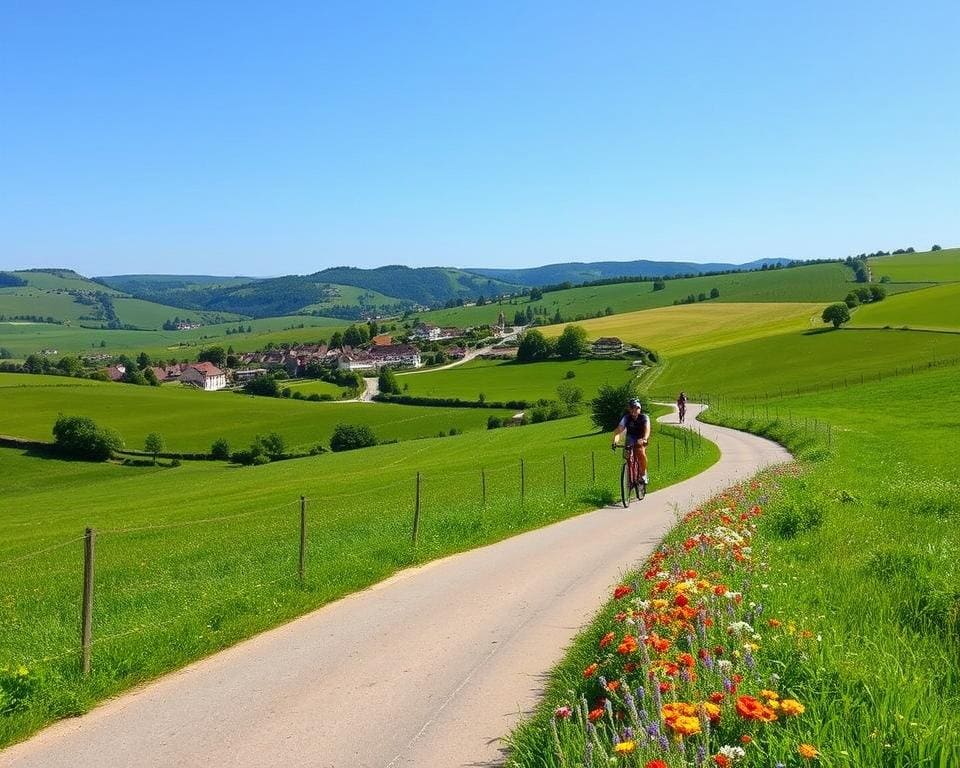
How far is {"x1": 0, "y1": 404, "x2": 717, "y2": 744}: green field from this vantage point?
8.74 m

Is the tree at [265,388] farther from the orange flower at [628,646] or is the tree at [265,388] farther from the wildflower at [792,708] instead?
the wildflower at [792,708]

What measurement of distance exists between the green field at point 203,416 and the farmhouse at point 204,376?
2520 inches

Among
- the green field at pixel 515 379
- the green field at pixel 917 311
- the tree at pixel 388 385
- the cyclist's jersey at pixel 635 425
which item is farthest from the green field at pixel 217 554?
the green field at pixel 917 311

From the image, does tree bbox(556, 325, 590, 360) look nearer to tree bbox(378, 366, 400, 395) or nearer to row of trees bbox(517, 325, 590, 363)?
row of trees bbox(517, 325, 590, 363)

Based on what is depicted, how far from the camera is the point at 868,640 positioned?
5898 mm

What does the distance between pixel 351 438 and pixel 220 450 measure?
13.5 metres

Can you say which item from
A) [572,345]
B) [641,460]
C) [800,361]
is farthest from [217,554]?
[572,345]

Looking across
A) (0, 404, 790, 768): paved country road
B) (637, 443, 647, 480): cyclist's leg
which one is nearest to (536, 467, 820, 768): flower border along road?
(0, 404, 790, 768): paved country road

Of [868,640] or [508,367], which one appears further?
[508,367]

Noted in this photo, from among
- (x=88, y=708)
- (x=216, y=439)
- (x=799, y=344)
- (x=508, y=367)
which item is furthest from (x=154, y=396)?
(x=88, y=708)

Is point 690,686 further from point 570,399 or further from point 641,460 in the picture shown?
point 570,399

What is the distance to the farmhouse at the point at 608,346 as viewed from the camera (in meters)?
136

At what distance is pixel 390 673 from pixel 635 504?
13.6 metres

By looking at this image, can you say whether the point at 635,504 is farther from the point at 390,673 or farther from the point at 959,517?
the point at 390,673
